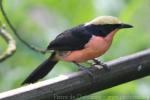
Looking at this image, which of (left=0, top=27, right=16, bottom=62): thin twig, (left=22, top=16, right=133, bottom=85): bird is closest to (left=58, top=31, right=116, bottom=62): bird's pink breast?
(left=22, top=16, right=133, bottom=85): bird

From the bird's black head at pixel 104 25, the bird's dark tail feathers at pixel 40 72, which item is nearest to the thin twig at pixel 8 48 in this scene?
the bird's dark tail feathers at pixel 40 72

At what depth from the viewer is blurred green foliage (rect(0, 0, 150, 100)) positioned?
237cm

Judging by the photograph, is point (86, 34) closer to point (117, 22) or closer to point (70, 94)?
point (117, 22)

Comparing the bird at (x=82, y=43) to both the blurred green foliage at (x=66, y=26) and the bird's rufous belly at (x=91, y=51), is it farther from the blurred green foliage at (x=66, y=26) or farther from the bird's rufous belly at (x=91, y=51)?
the blurred green foliage at (x=66, y=26)

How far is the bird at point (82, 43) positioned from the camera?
189 centimetres

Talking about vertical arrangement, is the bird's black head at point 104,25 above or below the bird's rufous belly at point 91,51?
above

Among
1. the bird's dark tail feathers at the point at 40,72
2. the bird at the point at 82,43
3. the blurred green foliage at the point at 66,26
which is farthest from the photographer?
the blurred green foliage at the point at 66,26

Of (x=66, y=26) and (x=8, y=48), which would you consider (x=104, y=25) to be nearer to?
(x=8, y=48)

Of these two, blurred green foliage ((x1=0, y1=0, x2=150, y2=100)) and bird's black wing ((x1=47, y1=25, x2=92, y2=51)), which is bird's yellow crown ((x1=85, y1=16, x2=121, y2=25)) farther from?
blurred green foliage ((x1=0, y1=0, x2=150, y2=100))

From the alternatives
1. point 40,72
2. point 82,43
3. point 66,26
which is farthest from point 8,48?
point 66,26

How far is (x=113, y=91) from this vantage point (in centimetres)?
227

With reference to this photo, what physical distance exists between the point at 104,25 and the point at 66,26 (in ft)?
2.03

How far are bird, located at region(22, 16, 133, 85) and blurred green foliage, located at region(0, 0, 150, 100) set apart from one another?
0.34m

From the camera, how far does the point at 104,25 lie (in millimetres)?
1897
